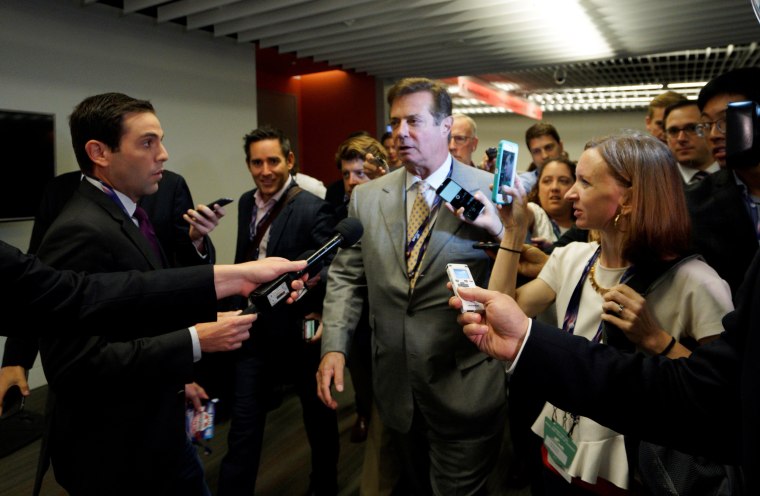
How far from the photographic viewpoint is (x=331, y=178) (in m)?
8.91

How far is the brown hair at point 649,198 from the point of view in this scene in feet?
4.62

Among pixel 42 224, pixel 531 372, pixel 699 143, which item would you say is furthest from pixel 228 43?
pixel 531 372

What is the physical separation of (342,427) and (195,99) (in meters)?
4.12

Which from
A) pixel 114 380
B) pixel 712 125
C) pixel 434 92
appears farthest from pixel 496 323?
pixel 712 125

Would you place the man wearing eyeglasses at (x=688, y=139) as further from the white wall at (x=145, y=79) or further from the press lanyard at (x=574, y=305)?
the white wall at (x=145, y=79)

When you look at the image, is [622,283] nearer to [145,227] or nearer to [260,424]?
[145,227]

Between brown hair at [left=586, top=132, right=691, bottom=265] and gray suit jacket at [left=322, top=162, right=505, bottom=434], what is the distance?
1.75ft

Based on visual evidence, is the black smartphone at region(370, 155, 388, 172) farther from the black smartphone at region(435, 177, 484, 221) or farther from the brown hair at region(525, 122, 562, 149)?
the black smartphone at region(435, 177, 484, 221)

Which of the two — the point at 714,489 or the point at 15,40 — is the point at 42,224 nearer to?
the point at 15,40

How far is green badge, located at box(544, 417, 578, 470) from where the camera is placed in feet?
4.88

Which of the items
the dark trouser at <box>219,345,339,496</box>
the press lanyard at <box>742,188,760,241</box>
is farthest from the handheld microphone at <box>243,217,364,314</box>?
the press lanyard at <box>742,188,760,241</box>

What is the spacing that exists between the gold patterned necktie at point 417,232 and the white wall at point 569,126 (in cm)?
1248

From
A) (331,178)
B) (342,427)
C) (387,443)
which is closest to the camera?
(387,443)

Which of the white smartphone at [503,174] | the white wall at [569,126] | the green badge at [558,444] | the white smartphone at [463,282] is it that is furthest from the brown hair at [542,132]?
the white wall at [569,126]
